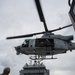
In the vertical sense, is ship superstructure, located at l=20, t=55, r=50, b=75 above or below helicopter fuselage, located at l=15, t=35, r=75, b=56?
above

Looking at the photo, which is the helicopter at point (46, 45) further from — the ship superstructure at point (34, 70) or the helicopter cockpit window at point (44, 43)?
the ship superstructure at point (34, 70)

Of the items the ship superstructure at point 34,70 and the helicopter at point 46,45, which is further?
the ship superstructure at point 34,70

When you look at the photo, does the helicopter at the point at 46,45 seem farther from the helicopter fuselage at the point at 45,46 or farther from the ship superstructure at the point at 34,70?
the ship superstructure at the point at 34,70

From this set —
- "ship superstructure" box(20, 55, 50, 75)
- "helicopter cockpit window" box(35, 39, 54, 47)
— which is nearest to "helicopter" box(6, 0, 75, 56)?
"helicopter cockpit window" box(35, 39, 54, 47)

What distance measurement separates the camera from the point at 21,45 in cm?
2373

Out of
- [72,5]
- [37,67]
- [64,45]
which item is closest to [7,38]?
[64,45]

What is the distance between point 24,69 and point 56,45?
10076cm

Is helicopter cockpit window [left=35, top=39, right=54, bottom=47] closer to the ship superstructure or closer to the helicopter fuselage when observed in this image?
the helicopter fuselage

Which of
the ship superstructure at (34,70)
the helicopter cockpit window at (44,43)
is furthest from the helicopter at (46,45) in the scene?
the ship superstructure at (34,70)

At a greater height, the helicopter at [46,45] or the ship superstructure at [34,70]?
the ship superstructure at [34,70]

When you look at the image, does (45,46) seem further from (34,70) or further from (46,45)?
(34,70)

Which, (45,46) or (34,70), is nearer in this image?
(45,46)

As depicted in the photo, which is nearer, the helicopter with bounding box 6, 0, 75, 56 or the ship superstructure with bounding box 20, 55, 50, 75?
the helicopter with bounding box 6, 0, 75, 56

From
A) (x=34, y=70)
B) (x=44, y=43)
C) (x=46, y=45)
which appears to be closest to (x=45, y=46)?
(x=46, y=45)
